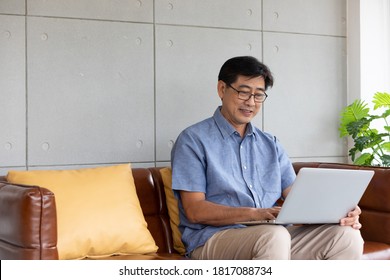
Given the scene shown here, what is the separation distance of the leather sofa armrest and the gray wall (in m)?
1.07

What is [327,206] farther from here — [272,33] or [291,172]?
[272,33]

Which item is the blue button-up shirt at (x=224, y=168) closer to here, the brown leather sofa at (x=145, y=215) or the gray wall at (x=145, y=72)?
the brown leather sofa at (x=145, y=215)

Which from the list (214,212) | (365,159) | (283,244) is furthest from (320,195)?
(365,159)

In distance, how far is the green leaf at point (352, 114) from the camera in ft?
15.1

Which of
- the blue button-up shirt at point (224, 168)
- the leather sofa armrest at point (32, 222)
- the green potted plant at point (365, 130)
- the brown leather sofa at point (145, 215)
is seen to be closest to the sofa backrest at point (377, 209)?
the brown leather sofa at point (145, 215)

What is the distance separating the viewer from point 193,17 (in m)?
4.38

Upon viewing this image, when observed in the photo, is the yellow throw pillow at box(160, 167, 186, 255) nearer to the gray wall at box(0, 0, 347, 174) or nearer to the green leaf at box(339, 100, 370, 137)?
the gray wall at box(0, 0, 347, 174)

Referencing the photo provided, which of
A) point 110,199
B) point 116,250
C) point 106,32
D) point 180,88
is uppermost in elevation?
point 106,32

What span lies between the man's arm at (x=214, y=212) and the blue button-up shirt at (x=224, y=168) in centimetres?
5

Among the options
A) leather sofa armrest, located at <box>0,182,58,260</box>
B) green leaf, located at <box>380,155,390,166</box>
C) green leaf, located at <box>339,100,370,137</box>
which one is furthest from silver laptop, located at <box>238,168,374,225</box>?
green leaf, located at <box>339,100,370,137</box>

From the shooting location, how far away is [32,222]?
2740mm

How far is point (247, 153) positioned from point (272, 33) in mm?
1411
